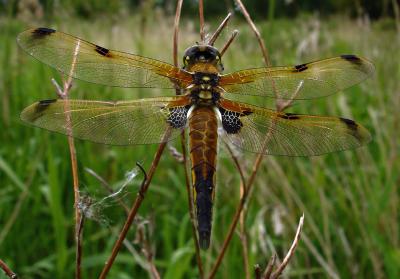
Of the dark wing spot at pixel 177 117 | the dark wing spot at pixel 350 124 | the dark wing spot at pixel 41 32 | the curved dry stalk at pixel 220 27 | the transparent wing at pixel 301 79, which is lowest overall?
the dark wing spot at pixel 177 117

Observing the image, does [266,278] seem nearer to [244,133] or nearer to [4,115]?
[244,133]

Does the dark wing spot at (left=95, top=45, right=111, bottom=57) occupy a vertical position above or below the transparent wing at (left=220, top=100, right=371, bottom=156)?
above

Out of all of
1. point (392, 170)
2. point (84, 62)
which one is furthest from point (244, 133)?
A: point (392, 170)

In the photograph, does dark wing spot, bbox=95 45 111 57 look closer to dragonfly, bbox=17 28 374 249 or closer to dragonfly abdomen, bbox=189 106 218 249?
dragonfly, bbox=17 28 374 249

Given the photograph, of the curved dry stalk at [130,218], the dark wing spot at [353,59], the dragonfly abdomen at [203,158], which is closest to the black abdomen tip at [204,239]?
the dragonfly abdomen at [203,158]

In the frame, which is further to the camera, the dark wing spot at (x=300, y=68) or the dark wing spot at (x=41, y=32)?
the dark wing spot at (x=300, y=68)

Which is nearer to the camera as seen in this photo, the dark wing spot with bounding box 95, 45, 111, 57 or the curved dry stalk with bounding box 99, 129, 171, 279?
the curved dry stalk with bounding box 99, 129, 171, 279

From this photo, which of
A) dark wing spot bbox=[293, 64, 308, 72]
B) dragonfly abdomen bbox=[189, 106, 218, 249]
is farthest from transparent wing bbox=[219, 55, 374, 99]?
dragonfly abdomen bbox=[189, 106, 218, 249]

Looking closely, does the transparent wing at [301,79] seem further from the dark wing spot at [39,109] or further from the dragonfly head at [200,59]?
the dark wing spot at [39,109]
